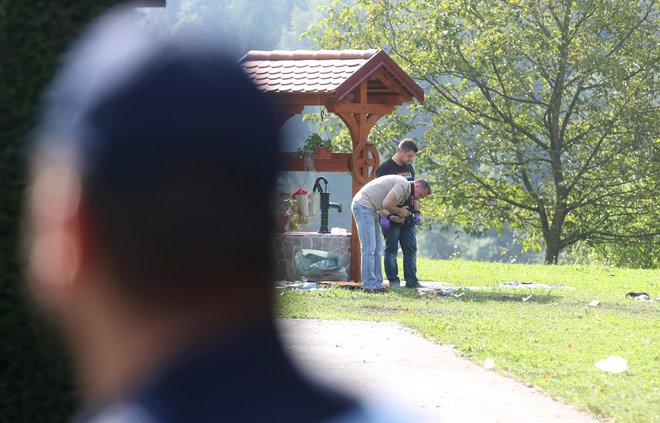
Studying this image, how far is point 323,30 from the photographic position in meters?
36.2

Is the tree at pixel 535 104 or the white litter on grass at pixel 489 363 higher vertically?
the tree at pixel 535 104

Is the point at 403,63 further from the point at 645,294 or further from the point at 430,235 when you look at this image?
the point at 430,235

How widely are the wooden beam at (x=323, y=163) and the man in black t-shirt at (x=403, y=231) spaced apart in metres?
1.20

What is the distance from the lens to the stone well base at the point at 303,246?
57.0 ft


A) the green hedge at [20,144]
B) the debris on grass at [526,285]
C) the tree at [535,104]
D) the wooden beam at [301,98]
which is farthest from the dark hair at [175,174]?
the tree at [535,104]

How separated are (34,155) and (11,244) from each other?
382mm

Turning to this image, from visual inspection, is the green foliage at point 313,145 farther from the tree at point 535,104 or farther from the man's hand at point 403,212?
the tree at point 535,104

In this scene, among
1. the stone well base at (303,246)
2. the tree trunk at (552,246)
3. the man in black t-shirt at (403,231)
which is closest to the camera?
the man in black t-shirt at (403,231)

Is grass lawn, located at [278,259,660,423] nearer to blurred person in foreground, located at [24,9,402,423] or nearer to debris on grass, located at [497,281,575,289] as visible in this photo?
debris on grass, located at [497,281,575,289]

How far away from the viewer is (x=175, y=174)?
735 centimetres

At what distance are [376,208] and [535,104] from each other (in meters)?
18.7

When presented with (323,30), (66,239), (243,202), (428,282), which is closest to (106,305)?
(66,239)

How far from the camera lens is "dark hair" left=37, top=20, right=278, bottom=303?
627cm

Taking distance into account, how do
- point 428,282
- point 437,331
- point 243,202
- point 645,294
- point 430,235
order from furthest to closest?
1. point 430,235
2. point 428,282
3. point 645,294
4. point 437,331
5. point 243,202
